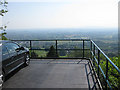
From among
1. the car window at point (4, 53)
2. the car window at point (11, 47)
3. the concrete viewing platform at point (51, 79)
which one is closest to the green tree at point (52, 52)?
the concrete viewing platform at point (51, 79)

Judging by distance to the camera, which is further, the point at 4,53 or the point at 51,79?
the point at 51,79

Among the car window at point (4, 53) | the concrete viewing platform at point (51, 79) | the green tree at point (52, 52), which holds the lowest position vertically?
the concrete viewing platform at point (51, 79)

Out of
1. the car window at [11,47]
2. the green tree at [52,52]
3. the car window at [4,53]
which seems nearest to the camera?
the car window at [4,53]

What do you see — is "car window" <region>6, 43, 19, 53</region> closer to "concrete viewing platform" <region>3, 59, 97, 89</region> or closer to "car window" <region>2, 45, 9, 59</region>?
"car window" <region>2, 45, 9, 59</region>

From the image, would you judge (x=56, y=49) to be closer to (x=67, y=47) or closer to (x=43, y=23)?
(x=67, y=47)

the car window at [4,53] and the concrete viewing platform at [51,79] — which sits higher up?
the car window at [4,53]

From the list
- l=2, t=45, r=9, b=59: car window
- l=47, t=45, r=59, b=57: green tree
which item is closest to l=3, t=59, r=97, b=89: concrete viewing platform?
l=2, t=45, r=9, b=59: car window

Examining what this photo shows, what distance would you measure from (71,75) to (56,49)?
3756 mm

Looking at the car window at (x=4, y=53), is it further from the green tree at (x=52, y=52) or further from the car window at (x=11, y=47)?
the green tree at (x=52, y=52)

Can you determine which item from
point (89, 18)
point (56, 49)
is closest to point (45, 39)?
point (56, 49)

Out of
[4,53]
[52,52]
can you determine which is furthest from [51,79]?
[52,52]

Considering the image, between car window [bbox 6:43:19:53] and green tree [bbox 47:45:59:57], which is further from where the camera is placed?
green tree [bbox 47:45:59:57]

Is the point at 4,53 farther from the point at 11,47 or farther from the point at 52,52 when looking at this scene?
the point at 52,52

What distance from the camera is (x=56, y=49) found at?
980 cm
